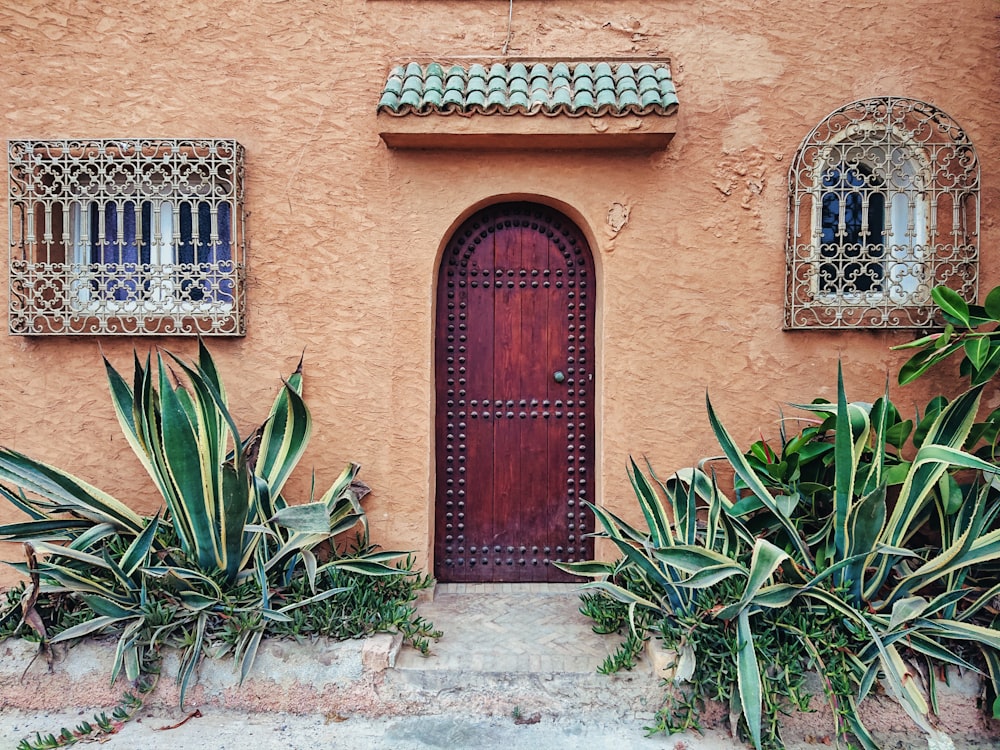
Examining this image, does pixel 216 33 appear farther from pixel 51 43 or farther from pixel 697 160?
pixel 697 160

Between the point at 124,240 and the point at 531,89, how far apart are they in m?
2.48

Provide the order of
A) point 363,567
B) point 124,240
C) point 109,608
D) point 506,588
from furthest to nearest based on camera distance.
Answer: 1. point 506,588
2. point 124,240
3. point 363,567
4. point 109,608

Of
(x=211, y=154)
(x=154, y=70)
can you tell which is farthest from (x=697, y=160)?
(x=154, y=70)

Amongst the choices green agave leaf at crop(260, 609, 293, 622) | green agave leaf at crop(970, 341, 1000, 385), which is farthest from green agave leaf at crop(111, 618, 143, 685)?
green agave leaf at crop(970, 341, 1000, 385)

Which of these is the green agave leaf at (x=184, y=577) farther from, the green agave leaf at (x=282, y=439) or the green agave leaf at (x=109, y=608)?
the green agave leaf at (x=282, y=439)

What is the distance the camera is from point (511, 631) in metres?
3.41

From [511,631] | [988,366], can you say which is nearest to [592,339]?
[511,631]

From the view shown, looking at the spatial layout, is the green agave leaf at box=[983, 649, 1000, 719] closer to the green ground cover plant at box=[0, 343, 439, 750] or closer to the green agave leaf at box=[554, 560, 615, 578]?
the green agave leaf at box=[554, 560, 615, 578]

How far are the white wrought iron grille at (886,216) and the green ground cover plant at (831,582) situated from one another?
423 millimetres

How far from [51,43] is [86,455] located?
7.69ft

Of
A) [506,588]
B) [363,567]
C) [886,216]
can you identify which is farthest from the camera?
[506,588]

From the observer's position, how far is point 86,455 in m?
3.74

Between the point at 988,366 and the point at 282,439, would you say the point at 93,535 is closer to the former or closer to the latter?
the point at 282,439

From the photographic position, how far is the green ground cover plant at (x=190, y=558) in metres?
2.97
